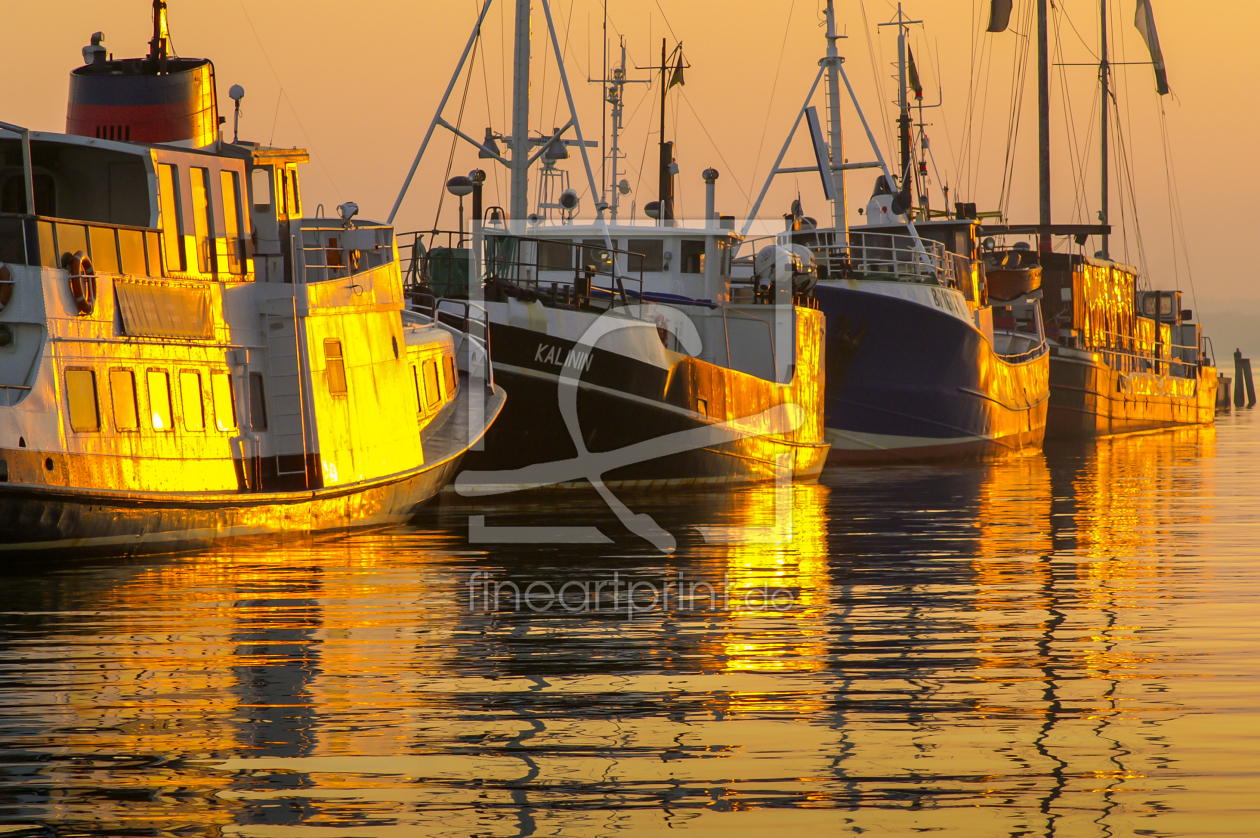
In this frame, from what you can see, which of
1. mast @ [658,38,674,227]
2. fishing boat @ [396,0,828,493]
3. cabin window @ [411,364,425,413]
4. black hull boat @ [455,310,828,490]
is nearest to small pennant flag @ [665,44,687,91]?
mast @ [658,38,674,227]

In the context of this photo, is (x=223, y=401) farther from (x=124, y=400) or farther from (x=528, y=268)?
(x=528, y=268)

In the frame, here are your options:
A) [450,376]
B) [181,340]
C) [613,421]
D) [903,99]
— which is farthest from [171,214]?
[903,99]

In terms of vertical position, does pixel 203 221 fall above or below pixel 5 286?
above

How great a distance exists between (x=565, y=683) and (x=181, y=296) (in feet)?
26.2

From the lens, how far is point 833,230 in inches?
1313

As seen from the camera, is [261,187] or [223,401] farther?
[261,187]

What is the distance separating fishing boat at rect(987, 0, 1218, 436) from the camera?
47969 millimetres

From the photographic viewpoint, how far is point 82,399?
528 inches

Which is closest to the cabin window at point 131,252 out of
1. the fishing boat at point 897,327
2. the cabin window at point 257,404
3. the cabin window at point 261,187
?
the cabin window at point 257,404

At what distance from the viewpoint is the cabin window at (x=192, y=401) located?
48.2ft

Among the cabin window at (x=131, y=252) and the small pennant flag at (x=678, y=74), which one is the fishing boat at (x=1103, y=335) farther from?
the cabin window at (x=131, y=252)

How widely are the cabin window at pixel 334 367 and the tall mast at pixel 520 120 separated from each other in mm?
8500

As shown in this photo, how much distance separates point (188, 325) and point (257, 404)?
1.33m

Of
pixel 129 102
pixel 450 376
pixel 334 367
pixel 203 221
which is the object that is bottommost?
pixel 450 376
